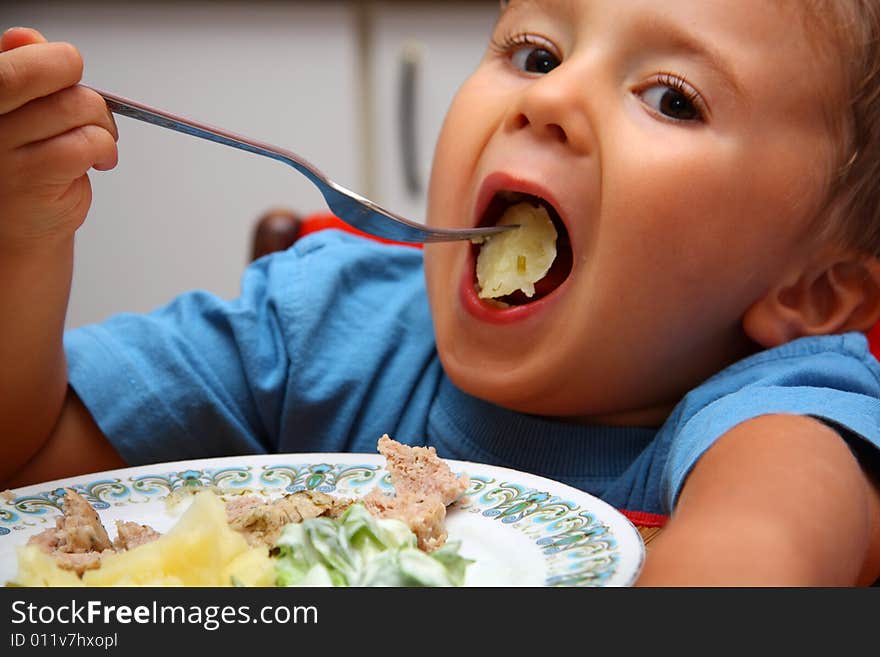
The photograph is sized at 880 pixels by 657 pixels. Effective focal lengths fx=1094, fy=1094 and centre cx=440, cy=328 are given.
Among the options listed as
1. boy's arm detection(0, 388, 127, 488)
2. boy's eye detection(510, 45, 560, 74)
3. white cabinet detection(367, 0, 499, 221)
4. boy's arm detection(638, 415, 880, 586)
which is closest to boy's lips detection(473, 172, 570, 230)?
boy's eye detection(510, 45, 560, 74)

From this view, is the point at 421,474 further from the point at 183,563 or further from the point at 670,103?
A: the point at 670,103

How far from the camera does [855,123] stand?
773 millimetres

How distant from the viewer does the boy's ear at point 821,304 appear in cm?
82

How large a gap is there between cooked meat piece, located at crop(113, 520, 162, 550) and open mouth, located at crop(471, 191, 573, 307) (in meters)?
0.31

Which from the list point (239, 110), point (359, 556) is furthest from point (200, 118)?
point (359, 556)

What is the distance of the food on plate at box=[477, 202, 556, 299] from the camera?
777 millimetres

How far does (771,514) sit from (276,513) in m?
0.25

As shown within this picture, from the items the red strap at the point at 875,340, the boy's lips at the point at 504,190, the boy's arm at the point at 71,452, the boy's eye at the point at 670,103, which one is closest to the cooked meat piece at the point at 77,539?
the boy's arm at the point at 71,452

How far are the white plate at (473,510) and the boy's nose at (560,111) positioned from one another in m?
0.24

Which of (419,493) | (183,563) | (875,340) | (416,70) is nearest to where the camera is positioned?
(183,563)

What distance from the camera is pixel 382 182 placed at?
2.18 meters

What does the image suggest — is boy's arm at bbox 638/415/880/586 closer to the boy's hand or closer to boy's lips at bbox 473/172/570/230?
boy's lips at bbox 473/172/570/230

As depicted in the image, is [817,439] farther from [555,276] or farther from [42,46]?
[42,46]
